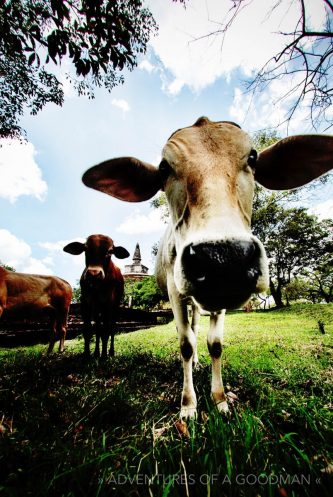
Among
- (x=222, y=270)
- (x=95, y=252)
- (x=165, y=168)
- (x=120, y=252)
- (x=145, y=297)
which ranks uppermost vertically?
(x=145, y=297)

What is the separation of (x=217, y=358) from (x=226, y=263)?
1627 millimetres

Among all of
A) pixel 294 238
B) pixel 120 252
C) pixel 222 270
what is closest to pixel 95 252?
pixel 120 252

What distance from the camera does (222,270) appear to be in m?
1.26

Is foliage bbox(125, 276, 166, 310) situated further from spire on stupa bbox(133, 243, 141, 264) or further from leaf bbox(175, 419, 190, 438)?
spire on stupa bbox(133, 243, 141, 264)

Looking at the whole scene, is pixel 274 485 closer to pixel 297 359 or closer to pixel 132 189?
pixel 132 189

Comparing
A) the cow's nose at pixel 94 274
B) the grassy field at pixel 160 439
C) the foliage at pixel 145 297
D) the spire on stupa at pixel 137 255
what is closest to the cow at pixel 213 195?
the grassy field at pixel 160 439

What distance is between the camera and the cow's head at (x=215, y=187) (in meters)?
1.30

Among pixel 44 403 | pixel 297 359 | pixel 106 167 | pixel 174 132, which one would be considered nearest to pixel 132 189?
pixel 106 167

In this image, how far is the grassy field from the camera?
1.09 meters

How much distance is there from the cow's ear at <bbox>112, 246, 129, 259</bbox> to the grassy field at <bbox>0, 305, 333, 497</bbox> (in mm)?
2820

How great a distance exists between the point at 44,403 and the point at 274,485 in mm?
1776

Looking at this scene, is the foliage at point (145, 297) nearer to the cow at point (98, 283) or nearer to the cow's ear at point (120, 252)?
the cow's ear at point (120, 252)

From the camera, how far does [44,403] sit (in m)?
2.13

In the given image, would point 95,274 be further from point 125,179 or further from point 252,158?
point 252,158
